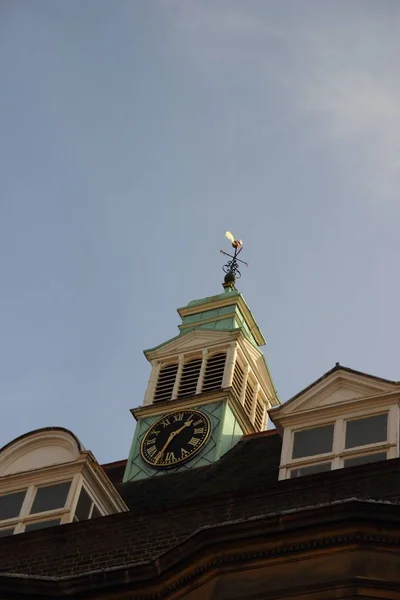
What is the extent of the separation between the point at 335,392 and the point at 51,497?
19.8 ft

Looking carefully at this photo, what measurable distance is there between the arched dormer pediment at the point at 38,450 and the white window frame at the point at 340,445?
4.35 m

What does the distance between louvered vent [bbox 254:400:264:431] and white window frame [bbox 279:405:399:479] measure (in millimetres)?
10131

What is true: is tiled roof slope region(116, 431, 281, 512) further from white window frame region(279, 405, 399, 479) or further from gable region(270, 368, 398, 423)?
gable region(270, 368, 398, 423)

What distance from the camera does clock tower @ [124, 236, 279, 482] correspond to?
99.9 ft

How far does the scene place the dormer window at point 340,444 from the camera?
23266 mm

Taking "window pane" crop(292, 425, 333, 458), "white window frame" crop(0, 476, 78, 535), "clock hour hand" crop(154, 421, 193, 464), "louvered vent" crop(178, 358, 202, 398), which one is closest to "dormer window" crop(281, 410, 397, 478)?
"window pane" crop(292, 425, 333, 458)

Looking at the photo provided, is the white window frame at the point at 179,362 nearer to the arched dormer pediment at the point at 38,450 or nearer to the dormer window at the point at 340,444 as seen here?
the arched dormer pediment at the point at 38,450

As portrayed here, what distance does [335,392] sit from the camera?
25141 mm

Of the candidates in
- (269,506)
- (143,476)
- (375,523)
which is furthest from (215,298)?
(375,523)

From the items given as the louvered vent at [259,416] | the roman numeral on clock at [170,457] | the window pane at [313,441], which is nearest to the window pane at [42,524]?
the window pane at [313,441]

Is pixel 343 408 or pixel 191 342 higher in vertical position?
pixel 191 342

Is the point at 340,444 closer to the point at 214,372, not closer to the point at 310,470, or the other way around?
the point at 310,470

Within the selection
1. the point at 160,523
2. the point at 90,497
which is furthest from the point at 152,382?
the point at 160,523

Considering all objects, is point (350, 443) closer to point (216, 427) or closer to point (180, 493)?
point (180, 493)
